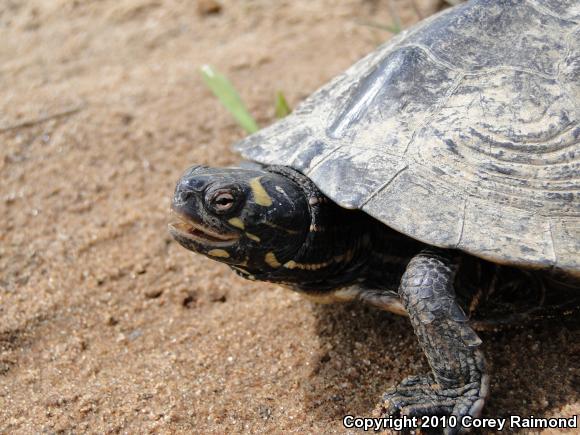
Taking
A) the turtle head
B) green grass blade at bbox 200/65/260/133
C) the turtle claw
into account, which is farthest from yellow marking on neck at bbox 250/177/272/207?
green grass blade at bbox 200/65/260/133

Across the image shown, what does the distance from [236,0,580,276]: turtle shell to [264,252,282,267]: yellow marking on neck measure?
15.0 inches

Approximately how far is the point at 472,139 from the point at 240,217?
3.61 ft

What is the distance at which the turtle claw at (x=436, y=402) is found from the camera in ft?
8.39

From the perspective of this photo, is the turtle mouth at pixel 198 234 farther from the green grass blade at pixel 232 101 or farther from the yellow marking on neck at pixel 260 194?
the green grass blade at pixel 232 101

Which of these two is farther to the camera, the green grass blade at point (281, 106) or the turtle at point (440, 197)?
the green grass blade at point (281, 106)

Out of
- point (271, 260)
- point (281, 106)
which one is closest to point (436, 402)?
point (271, 260)

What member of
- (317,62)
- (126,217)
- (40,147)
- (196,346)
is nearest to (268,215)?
(196,346)

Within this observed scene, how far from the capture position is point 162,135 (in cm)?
510

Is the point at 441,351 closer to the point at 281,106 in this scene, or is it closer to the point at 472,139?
the point at 472,139

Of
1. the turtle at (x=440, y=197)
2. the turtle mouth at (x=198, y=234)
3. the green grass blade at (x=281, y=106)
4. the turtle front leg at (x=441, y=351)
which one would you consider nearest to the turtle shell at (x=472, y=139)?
the turtle at (x=440, y=197)

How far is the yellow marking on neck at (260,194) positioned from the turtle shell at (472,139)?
256 millimetres

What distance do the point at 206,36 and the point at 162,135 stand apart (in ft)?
6.68

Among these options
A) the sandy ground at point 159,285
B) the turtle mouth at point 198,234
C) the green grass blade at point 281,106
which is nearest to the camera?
the turtle mouth at point 198,234

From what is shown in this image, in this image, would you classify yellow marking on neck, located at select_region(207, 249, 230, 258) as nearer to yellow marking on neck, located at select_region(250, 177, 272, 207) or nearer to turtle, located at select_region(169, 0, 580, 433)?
turtle, located at select_region(169, 0, 580, 433)
